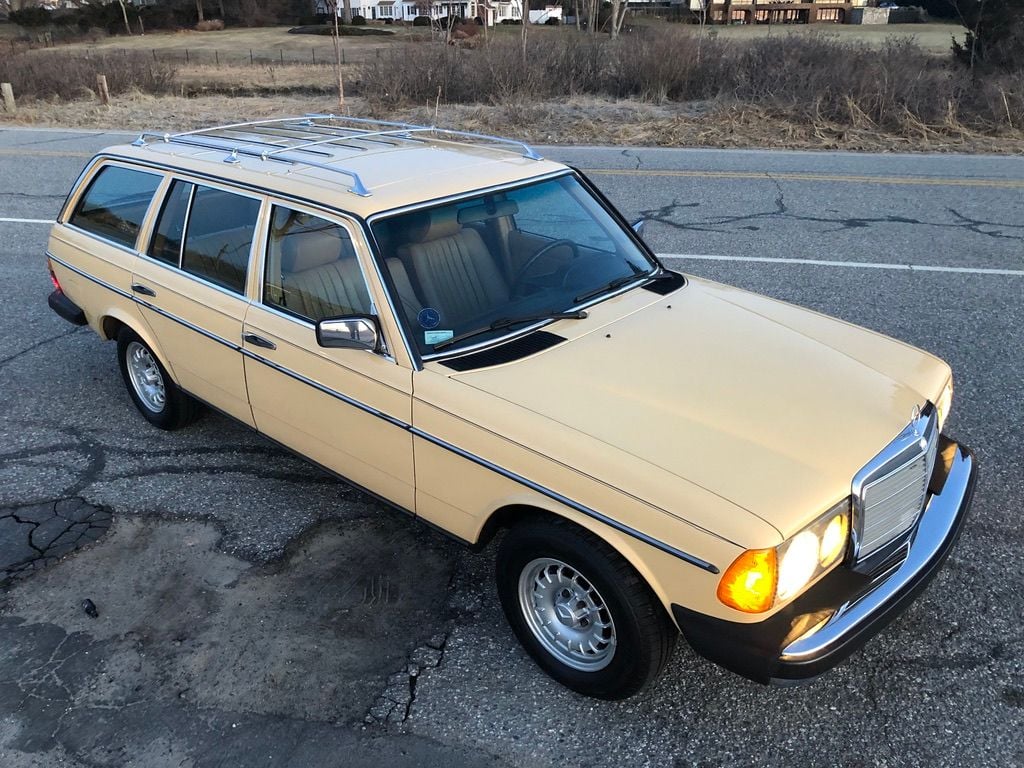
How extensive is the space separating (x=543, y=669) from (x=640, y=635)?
61cm

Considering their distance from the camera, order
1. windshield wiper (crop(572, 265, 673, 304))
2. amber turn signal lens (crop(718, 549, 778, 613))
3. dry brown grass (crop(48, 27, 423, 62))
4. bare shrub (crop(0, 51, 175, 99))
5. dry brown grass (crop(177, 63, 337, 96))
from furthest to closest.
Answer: dry brown grass (crop(48, 27, 423, 62)) < dry brown grass (crop(177, 63, 337, 96)) < bare shrub (crop(0, 51, 175, 99)) < windshield wiper (crop(572, 265, 673, 304)) < amber turn signal lens (crop(718, 549, 778, 613))

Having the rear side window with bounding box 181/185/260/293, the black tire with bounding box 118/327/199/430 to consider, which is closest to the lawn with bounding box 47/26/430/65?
the black tire with bounding box 118/327/199/430

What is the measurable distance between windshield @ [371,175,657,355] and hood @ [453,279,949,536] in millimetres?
263

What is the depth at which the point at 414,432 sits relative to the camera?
129 inches

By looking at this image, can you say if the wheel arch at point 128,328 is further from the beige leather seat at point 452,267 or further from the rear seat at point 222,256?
the beige leather seat at point 452,267

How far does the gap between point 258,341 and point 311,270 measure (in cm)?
47

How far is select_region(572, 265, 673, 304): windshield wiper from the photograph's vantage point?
3.80 m

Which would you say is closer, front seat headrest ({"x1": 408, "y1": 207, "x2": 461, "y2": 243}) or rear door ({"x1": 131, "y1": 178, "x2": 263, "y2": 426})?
front seat headrest ({"x1": 408, "y1": 207, "x2": 461, "y2": 243})

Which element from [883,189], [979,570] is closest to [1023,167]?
[883,189]

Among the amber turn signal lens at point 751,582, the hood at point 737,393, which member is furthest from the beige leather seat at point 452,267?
the amber turn signal lens at point 751,582

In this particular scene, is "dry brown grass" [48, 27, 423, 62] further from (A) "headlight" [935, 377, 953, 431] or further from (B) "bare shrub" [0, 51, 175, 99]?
(A) "headlight" [935, 377, 953, 431]

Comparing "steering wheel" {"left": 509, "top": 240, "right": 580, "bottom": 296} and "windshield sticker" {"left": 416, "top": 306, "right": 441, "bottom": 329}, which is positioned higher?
"steering wheel" {"left": 509, "top": 240, "right": 580, "bottom": 296}

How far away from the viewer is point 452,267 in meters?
3.55

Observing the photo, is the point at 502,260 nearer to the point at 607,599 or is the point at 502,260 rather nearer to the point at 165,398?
the point at 607,599
